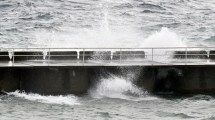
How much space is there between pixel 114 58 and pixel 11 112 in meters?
8.54

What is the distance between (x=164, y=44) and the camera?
1396 inches

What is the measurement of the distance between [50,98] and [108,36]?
2502 centimetres

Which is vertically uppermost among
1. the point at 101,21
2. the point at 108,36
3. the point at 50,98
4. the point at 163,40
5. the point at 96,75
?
the point at 101,21

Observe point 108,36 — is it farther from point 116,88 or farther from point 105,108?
point 105,108

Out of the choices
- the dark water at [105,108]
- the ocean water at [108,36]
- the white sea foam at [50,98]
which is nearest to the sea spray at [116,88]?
the ocean water at [108,36]

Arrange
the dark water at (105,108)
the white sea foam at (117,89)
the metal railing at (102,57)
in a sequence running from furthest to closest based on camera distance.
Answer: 1. the metal railing at (102,57)
2. the white sea foam at (117,89)
3. the dark water at (105,108)

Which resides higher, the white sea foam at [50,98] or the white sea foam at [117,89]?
the white sea foam at [117,89]

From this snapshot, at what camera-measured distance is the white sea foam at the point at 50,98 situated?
2617 cm

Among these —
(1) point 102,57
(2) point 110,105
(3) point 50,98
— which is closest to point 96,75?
(2) point 110,105

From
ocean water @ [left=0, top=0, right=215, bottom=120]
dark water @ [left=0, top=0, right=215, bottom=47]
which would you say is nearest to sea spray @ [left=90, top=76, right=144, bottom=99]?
ocean water @ [left=0, top=0, right=215, bottom=120]

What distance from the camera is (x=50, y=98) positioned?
27.0 m

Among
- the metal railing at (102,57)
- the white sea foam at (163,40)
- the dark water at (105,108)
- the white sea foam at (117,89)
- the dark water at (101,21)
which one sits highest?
the dark water at (101,21)

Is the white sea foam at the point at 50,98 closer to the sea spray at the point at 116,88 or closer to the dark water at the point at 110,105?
the dark water at the point at 110,105

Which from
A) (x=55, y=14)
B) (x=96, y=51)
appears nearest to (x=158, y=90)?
(x=96, y=51)
